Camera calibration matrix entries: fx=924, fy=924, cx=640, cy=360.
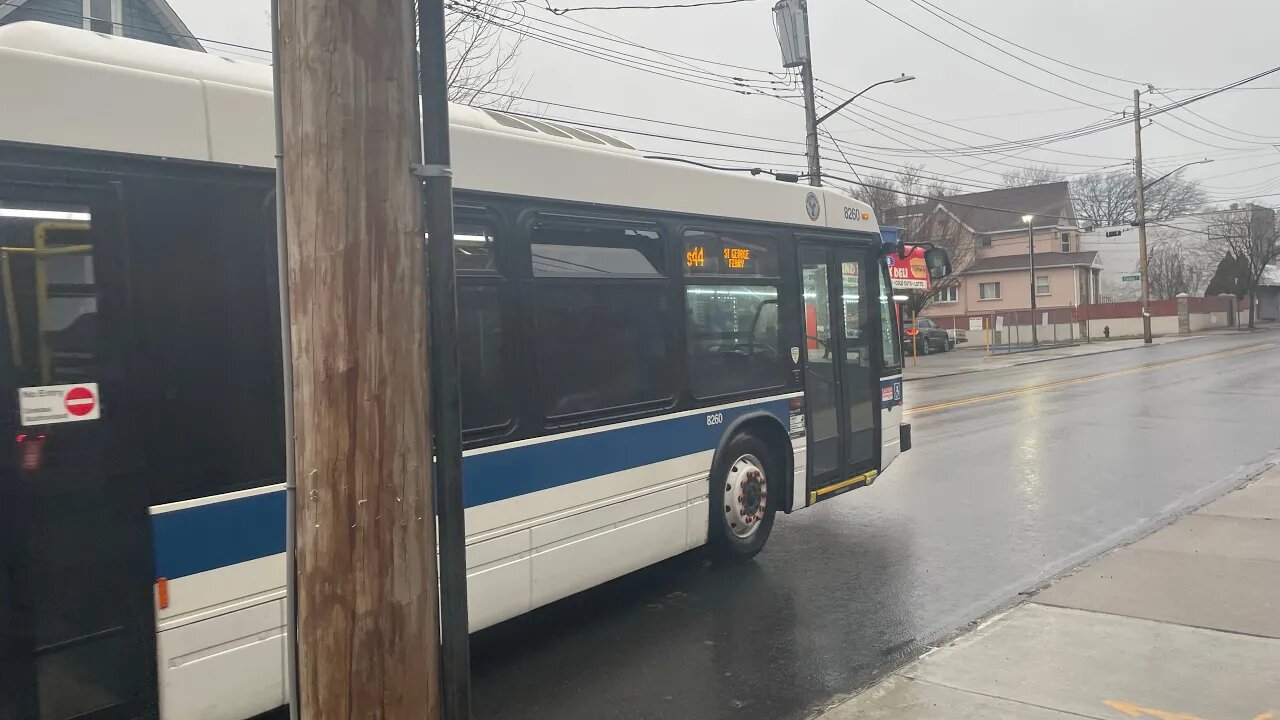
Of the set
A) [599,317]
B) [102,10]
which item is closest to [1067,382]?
[599,317]

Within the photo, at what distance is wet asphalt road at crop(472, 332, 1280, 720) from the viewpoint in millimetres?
4965

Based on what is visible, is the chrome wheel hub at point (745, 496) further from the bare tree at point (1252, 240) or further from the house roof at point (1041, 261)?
the bare tree at point (1252, 240)

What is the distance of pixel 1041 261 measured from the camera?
6069 centimetres

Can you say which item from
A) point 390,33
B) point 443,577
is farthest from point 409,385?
point 390,33

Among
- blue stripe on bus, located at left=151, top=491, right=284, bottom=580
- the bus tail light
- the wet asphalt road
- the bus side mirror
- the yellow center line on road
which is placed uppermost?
the bus side mirror

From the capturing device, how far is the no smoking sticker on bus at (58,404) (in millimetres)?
3277

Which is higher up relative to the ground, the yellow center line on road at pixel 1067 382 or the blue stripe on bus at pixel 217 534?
the blue stripe on bus at pixel 217 534

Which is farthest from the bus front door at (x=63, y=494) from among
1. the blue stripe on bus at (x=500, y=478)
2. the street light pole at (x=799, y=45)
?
the street light pole at (x=799, y=45)

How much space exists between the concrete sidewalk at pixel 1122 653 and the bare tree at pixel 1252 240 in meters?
67.7

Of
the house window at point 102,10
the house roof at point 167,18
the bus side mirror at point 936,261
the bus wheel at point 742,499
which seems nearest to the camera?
the bus wheel at point 742,499

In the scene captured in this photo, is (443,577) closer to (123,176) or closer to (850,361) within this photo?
(123,176)

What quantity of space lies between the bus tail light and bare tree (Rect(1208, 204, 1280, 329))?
7350 cm

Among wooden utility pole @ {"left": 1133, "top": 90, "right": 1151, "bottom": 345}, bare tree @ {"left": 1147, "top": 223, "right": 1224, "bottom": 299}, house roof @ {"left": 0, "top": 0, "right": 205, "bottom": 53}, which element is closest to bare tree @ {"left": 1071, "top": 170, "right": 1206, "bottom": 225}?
bare tree @ {"left": 1147, "top": 223, "right": 1224, "bottom": 299}

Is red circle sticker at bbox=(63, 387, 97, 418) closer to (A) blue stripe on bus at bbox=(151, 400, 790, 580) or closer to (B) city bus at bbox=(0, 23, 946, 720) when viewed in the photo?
(B) city bus at bbox=(0, 23, 946, 720)
